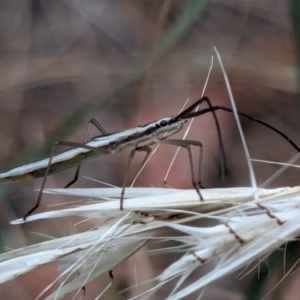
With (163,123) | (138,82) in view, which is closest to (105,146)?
(163,123)

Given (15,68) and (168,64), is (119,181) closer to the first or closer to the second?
(168,64)

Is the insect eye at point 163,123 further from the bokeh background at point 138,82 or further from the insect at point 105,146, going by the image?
the bokeh background at point 138,82

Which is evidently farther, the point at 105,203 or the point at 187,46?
the point at 187,46

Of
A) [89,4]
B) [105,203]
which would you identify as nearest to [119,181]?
[89,4]

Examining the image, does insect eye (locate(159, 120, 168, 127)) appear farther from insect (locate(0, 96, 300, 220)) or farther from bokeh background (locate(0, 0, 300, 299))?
bokeh background (locate(0, 0, 300, 299))

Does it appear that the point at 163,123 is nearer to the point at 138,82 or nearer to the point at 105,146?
the point at 105,146

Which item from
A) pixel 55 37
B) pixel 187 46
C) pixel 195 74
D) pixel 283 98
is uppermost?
pixel 55 37

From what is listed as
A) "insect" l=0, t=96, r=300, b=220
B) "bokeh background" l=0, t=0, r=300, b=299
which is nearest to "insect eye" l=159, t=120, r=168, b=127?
"insect" l=0, t=96, r=300, b=220

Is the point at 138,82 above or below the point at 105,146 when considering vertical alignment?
above
